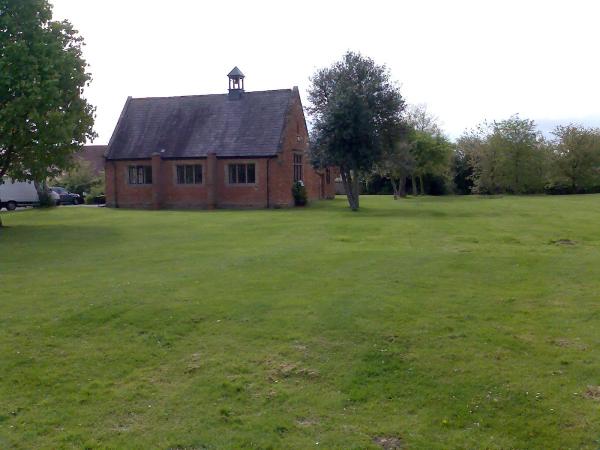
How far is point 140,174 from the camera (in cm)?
5125

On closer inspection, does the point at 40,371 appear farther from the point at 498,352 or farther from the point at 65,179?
the point at 65,179

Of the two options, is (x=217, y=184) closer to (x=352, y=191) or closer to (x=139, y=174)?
(x=139, y=174)

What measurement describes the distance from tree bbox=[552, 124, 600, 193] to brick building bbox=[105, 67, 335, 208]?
30809mm

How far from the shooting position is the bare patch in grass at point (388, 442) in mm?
6824

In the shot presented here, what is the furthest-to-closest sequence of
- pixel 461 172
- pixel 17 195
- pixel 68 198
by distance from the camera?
pixel 461 172 → pixel 68 198 → pixel 17 195

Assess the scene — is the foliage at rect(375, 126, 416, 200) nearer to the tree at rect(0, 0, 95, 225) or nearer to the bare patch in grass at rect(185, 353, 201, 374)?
the tree at rect(0, 0, 95, 225)

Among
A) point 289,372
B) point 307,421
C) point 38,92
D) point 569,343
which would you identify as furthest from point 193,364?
point 38,92

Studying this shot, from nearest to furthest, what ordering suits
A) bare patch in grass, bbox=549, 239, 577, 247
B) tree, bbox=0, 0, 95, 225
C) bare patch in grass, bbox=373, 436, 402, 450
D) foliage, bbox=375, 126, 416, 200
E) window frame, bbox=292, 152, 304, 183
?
bare patch in grass, bbox=373, 436, 402, 450, bare patch in grass, bbox=549, 239, 577, 247, tree, bbox=0, 0, 95, 225, foliage, bbox=375, 126, 416, 200, window frame, bbox=292, 152, 304, 183

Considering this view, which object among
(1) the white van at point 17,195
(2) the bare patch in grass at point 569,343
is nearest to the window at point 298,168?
(1) the white van at point 17,195

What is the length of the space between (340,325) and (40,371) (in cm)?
452

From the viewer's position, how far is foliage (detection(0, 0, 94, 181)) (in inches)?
1096

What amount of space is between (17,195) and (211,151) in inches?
795

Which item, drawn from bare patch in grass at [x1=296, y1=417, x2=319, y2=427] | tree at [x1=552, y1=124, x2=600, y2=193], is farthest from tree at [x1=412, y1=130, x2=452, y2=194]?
bare patch in grass at [x1=296, y1=417, x2=319, y2=427]

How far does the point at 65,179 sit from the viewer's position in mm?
70250
